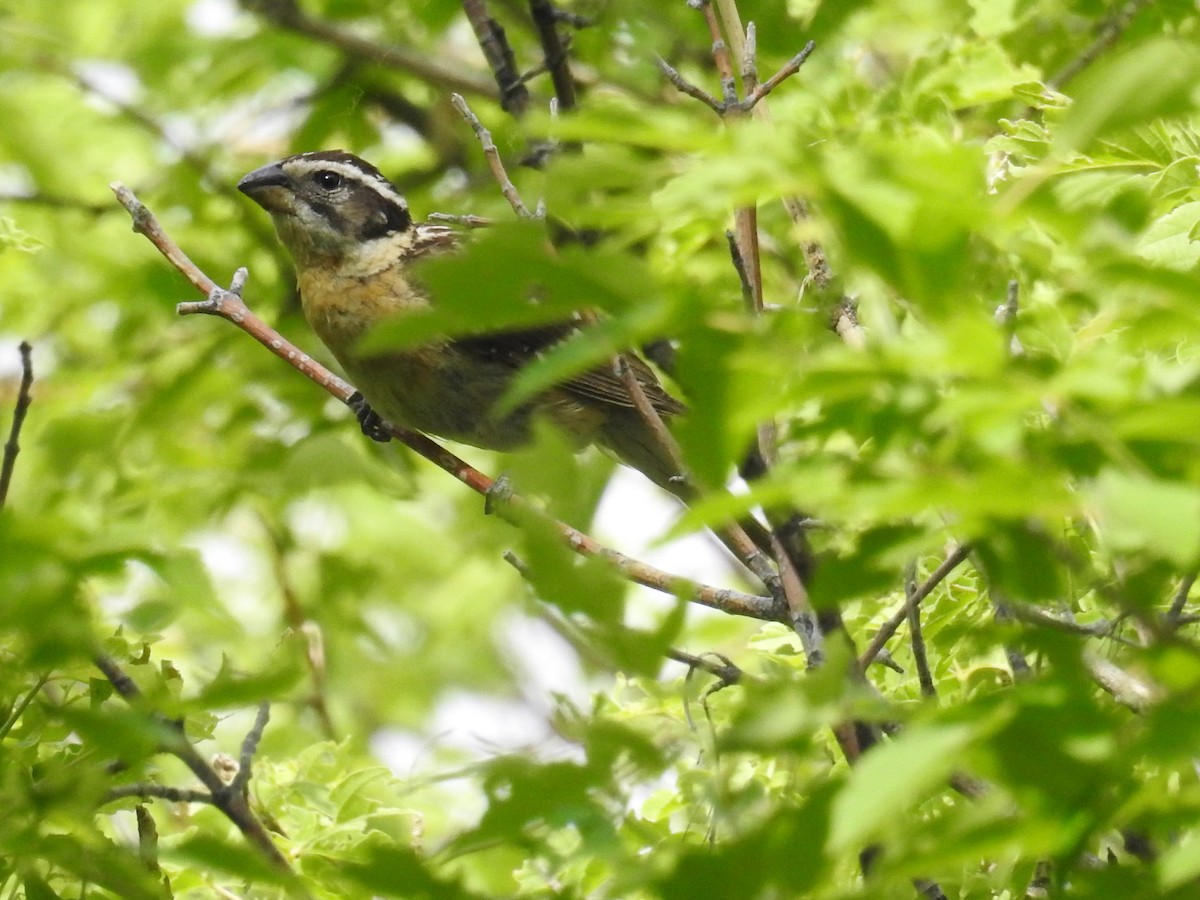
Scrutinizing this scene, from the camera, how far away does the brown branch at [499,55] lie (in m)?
4.46

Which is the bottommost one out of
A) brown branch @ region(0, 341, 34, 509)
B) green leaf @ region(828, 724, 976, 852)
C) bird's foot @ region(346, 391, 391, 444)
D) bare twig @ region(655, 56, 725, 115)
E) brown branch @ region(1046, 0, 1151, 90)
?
bird's foot @ region(346, 391, 391, 444)

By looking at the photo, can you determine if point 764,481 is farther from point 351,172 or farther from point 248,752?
point 351,172

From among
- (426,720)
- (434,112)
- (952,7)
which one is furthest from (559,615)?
(426,720)

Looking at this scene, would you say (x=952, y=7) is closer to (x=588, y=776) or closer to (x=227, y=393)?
(x=227, y=393)

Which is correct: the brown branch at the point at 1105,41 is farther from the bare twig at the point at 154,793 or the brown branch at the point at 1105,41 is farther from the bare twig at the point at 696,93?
the bare twig at the point at 154,793

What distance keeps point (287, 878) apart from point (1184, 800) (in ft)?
2.95

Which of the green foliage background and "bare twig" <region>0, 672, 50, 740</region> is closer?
the green foliage background

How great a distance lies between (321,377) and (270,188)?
171cm

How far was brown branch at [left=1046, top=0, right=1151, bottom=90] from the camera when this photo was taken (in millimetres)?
4156

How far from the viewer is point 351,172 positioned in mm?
5152

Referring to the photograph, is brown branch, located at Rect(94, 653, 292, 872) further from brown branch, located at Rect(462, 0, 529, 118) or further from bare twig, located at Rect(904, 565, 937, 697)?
brown branch, located at Rect(462, 0, 529, 118)

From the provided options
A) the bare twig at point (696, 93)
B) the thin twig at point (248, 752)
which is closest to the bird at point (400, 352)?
the bare twig at point (696, 93)

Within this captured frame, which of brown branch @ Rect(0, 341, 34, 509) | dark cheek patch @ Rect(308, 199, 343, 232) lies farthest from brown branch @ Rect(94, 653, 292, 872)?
dark cheek patch @ Rect(308, 199, 343, 232)

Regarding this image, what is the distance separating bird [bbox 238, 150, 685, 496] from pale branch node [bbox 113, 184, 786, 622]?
713mm
